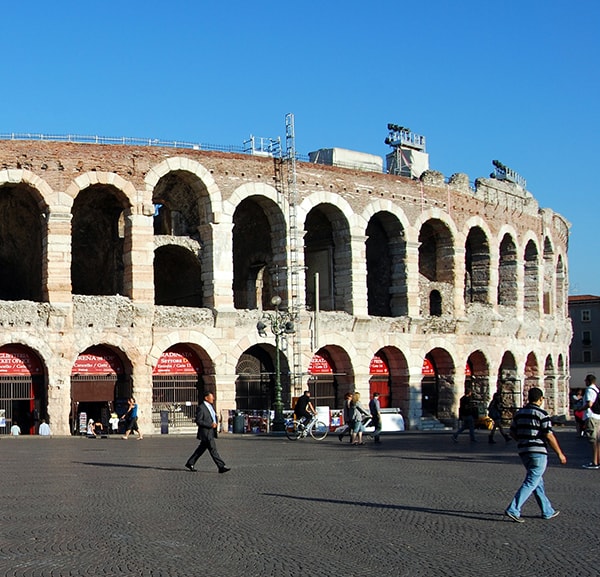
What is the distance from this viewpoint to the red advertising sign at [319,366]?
37.6 m

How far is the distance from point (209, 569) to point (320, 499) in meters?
4.76

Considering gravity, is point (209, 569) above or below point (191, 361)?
below

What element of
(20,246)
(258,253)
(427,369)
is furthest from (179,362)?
(427,369)

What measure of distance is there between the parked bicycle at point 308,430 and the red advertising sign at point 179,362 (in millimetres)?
7977

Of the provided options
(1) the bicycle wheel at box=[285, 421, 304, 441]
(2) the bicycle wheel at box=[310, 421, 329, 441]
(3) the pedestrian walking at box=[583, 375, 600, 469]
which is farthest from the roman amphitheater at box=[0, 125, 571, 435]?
(3) the pedestrian walking at box=[583, 375, 600, 469]

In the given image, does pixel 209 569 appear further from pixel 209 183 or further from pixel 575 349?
pixel 575 349

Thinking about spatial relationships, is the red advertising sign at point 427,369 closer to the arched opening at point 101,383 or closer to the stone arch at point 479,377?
the stone arch at point 479,377

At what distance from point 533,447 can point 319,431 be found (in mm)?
17242

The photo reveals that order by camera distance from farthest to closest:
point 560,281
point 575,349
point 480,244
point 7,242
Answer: point 575,349
point 560,281
point 480,244
point 7,242

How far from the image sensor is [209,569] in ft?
28.2

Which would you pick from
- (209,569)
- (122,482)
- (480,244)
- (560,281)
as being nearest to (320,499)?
(122,482)

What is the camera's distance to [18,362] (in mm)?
31703

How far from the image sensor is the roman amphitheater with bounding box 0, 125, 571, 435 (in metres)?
32.1

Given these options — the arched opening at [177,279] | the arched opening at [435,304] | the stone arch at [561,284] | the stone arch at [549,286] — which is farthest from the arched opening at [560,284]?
the arched opening at [177,279]
